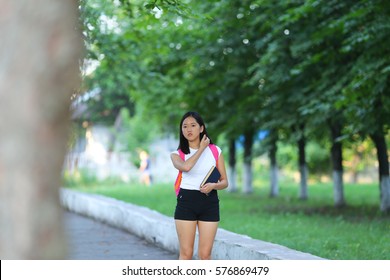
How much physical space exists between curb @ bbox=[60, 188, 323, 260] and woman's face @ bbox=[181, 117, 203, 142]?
1836 millimetres

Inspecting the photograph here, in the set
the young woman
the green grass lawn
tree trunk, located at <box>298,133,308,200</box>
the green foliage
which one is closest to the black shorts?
the young woman

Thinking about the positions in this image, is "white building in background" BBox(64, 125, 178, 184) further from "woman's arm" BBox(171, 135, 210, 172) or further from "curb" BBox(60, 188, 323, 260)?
"woman's arm" BBox(171, 135, 210, 172)

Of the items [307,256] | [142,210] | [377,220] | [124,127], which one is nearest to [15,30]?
[307,256]

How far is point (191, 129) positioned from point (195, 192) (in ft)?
1.78

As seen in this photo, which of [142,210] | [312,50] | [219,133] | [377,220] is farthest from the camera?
[219,133]

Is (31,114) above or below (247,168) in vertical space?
below

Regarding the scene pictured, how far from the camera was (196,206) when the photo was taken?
7145 millimetres

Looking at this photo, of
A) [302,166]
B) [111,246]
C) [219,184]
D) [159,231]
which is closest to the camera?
[219,184]

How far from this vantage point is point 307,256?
8.53 m

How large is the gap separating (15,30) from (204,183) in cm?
417

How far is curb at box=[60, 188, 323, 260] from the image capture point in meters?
8.88

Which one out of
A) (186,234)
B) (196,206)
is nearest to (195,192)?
(196,206)

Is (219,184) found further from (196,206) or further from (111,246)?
(111,246)

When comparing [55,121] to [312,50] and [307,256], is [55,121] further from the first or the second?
[312,50]
